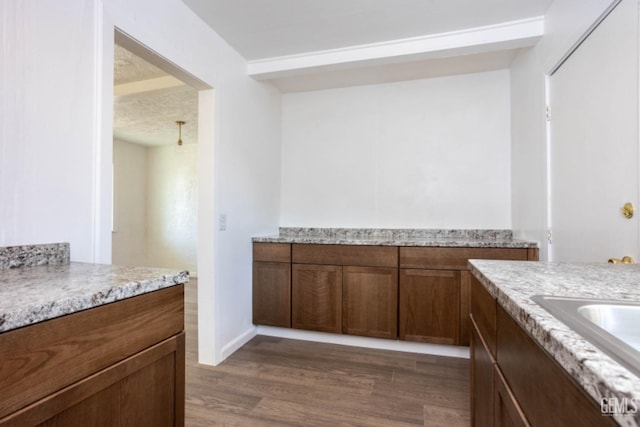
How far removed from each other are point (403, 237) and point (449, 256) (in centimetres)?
59

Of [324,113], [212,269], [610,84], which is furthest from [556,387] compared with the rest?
[324,113]

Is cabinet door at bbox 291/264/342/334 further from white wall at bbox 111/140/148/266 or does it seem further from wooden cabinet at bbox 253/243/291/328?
white wall at bbox 111/140/148/266

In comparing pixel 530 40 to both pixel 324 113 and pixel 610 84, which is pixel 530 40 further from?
pixel 324 113

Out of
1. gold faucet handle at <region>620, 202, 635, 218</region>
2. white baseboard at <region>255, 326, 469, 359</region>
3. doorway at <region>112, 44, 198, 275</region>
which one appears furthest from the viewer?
doorway at <region>112, 44, 198, 275</region>

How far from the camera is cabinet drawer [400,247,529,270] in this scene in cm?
222

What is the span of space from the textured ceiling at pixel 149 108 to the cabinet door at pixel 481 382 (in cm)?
284

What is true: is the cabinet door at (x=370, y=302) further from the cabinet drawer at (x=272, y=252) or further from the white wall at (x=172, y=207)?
the white wall at (x=172, y=207)

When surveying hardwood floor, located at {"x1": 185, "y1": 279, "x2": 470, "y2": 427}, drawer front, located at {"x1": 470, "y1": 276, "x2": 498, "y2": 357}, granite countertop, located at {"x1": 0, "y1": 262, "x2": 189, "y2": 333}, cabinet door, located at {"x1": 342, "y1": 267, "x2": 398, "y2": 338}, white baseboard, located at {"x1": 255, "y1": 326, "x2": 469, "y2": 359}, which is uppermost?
granite countertop, located at {"x1": 0, "y1": 262, "x2": 189, "y2": 333}

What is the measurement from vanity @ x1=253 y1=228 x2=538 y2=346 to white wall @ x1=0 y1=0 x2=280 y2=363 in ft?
1.93

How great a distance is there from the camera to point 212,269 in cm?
221

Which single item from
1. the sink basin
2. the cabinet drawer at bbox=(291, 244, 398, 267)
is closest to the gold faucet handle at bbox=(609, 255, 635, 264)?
the sink basin

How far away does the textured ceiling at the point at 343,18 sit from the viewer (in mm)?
1922

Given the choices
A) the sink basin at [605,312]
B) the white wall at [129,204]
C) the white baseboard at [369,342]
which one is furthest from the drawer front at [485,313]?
the white wall at [129,204]

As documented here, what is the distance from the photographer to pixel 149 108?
11.7ft
